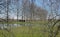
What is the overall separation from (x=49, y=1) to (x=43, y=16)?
540mm

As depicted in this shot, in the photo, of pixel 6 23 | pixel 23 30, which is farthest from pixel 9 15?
pixel 23 30

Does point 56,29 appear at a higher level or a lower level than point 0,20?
lower

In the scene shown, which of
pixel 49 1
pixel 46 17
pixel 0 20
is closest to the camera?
pixel 0 20

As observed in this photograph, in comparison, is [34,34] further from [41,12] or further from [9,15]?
[9,15]

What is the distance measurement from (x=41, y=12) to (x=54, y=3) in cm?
55

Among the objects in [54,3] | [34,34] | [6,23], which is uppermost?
[54,3]

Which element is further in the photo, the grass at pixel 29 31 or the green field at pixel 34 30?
the grass at pixel 29 31

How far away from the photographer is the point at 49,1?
3.94 m

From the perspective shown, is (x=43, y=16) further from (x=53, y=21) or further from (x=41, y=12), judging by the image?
(x=53, y=21)

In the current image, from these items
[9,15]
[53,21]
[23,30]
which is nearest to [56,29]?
[53,21]

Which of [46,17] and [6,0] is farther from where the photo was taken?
[46,17]

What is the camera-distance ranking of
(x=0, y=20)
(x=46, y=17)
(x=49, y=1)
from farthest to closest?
(x=46, y=17) → (x=49, y=1) → (x=0, y=20)

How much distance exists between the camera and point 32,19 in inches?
171

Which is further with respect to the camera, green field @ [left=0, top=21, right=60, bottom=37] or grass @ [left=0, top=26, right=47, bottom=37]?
grass @ [left=0, top=26, right=47, bottom=37]
